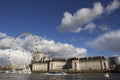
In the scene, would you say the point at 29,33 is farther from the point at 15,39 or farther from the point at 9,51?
the point at 9,51

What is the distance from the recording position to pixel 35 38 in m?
179

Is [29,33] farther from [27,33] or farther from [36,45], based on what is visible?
[36,45]

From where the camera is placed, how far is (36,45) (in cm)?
18100

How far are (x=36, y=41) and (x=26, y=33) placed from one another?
1463 centimetres

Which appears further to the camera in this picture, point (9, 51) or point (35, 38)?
point (9, 51)

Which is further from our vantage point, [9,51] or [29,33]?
[9,51]

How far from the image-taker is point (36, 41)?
180m

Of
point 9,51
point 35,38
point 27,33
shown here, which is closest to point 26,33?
point 27,33

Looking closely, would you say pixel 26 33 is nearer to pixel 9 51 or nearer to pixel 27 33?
pixel 27 33

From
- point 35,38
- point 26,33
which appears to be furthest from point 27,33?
point 35,38

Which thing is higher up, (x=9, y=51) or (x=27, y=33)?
(x=27, y=33)

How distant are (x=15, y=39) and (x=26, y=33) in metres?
14.0

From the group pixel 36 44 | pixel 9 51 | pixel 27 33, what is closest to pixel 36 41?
pixel 36 44

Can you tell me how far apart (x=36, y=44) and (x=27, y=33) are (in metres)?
15.9
